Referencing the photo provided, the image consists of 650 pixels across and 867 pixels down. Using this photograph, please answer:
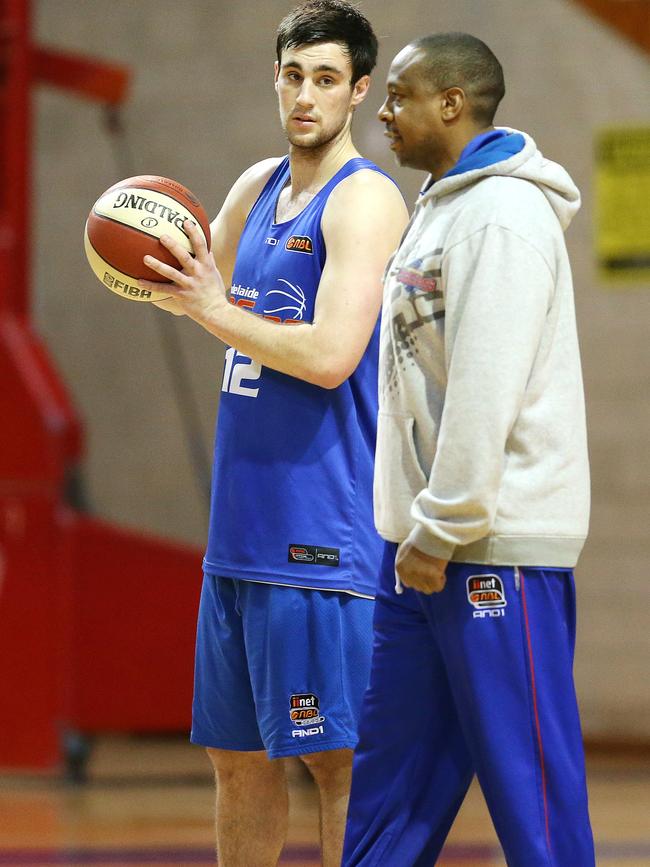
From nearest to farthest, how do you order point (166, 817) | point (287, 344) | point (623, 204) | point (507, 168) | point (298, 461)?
point (507, 168) → point (287, 344) → point (298, 461) → point (166, 817) → point (623, 204)

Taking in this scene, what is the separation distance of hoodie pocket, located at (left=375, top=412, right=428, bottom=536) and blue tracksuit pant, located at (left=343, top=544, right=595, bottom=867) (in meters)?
0.06

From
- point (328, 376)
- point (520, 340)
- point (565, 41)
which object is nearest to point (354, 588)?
point (328, 376)

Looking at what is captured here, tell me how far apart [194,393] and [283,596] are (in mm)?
4372

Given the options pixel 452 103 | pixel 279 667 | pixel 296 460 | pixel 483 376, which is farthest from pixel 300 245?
pixel 279 667

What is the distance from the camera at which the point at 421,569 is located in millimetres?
2252

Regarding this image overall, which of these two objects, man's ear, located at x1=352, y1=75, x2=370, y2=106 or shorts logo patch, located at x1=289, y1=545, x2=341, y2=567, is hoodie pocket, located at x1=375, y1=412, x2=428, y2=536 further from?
man's ear, located at x1=352, y1=75, x2=370, y2=106

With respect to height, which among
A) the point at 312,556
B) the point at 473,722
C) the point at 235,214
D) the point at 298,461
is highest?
the point at 235,214

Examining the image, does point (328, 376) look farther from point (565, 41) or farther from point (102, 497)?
point (102, 497)

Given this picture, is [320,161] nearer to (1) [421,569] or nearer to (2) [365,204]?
(2) [365,204]

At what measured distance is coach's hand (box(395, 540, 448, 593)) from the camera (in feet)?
7.37

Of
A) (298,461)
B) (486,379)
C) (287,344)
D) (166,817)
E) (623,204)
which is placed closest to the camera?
(486,379)

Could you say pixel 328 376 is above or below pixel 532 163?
below

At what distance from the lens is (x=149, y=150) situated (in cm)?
713

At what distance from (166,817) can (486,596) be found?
3.02 m
